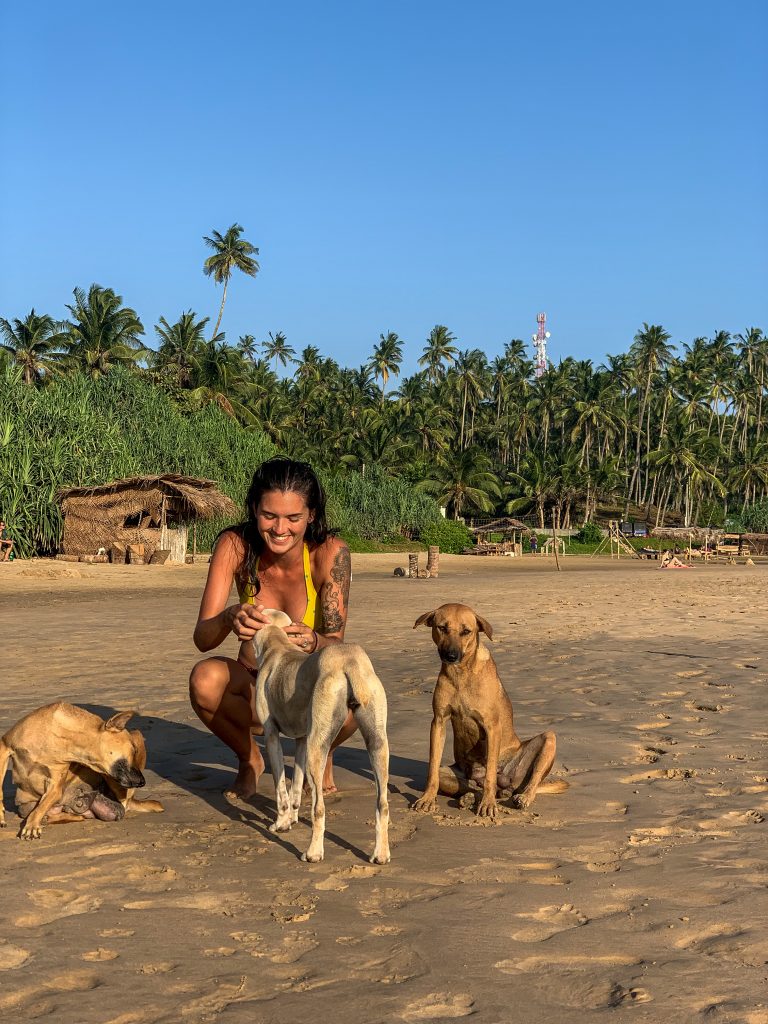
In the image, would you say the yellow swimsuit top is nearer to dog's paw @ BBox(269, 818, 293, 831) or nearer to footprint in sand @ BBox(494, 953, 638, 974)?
dog's paw @ BBox(269, 818, 293, 831)

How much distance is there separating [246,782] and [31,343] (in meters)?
59.8

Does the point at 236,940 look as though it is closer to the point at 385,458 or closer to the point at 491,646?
the point at 491,646

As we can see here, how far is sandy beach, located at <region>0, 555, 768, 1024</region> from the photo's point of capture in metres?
2.81

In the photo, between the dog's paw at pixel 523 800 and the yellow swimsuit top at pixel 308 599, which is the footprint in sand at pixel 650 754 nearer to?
the dog's paw at pixel 523 800

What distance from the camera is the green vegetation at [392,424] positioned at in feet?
124

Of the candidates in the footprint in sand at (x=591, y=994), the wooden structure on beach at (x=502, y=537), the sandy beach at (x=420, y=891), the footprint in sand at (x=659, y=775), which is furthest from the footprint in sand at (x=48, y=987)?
the wooden structure on beach at (x=502, y=537)

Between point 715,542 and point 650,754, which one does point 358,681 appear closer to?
point 650,754

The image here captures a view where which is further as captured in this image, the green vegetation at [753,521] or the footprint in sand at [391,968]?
the green vegetation at [753,521]

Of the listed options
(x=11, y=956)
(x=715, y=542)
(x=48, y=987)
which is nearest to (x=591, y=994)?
(x=48, y=987)

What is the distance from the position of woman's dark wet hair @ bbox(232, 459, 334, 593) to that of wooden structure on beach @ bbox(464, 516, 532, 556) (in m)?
53.7

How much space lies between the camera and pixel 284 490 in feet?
16.6

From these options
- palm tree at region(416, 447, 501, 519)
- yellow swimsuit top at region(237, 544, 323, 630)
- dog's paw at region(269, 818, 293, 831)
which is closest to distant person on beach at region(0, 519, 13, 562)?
yellow swimsuit top at region(237, 544, 323, 630)

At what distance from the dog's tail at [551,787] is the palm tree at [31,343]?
59481 mm

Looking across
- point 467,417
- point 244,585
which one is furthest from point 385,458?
point 244,585
